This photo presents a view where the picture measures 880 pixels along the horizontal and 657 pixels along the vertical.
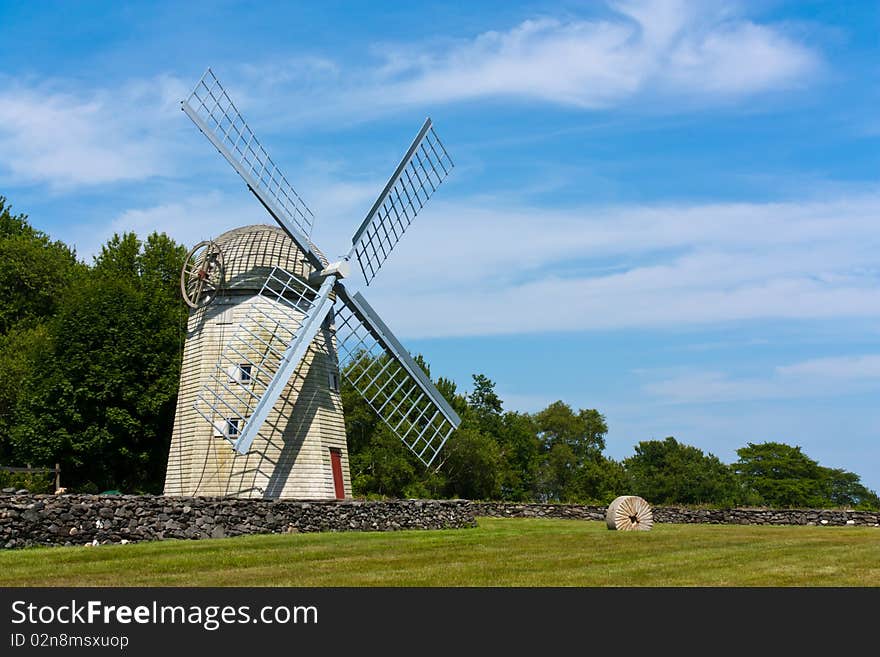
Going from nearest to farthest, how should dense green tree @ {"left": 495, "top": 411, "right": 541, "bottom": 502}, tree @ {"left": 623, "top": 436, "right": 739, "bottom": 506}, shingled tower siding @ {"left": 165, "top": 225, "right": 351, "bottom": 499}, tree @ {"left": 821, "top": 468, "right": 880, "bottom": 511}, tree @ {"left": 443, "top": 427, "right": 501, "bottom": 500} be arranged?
shingled tower siding @ {"left": 165, "top": 225, "right": 351, "bottom": 499} → tree @ {"left": 443, "top": 427, "right": 501, "bottom": 500} → dense green tree @ {"left": 495, "top": 411, "right": 541, "bottom": 502} → tree @ {"left": 623, "top": 436, "right": 739, "bottom": 506} → tree @ {"left": 821, "top": 468, "right": 880, "bottom": 511}

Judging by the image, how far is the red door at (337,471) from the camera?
29.6 m

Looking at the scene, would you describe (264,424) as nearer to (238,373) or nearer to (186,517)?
(238,373)

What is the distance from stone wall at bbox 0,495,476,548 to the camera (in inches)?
846

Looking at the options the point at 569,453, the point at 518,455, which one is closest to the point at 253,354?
the point at 518,455

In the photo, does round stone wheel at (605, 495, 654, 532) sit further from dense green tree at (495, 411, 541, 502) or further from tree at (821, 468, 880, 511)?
tree at (821, 468, 880, 511)

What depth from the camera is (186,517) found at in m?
23.5

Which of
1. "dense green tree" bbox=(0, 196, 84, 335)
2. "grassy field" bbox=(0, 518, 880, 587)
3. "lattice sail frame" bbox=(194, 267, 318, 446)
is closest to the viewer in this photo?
"grassy field" bbox=(0, 518, 880, 587)

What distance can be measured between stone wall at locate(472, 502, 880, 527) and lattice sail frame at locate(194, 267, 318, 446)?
1499 cm

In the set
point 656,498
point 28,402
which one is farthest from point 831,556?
point 656,498

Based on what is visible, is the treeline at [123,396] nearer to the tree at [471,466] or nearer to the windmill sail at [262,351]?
the tree at [471,466]

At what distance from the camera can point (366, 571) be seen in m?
16.4

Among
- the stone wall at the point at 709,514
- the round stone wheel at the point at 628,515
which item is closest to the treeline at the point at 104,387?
the stone wall at the point at 709,514

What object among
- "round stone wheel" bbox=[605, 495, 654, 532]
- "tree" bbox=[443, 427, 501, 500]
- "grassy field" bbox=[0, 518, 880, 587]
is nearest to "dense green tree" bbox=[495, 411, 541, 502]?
"tree" bbox=[443, 427, 501, 500]

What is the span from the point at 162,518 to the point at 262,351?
23.4 feet
